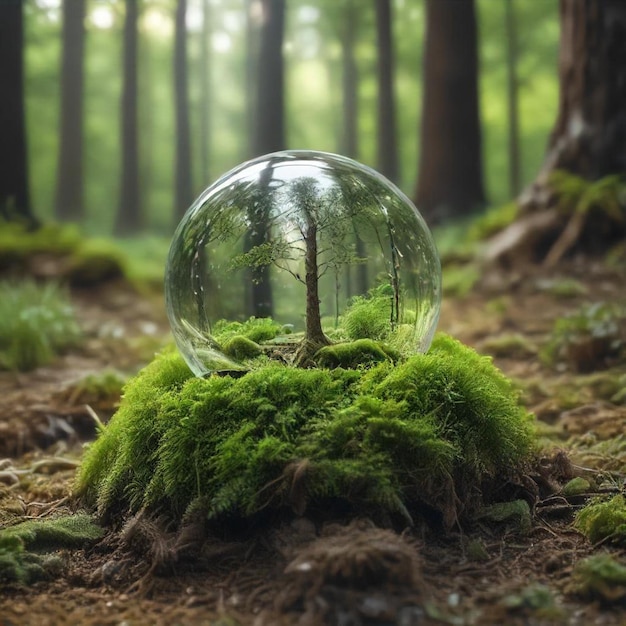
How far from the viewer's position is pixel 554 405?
174 inches

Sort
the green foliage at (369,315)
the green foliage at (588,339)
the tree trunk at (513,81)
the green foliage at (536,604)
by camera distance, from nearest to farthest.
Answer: the green foliage at (536,604) < the green foliage at (369,315) < the green foliage at (588,339) < the tree trunk at (513,81)

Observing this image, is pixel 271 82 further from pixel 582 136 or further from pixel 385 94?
pixel 582 136

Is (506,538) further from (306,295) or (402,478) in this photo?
(306,295)

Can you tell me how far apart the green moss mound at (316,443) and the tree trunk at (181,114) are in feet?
48.8

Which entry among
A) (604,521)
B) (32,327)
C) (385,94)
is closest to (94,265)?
(32,327)

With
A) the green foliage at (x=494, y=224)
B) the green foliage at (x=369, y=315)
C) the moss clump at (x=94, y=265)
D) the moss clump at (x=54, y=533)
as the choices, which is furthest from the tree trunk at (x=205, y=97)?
the moss clump at (x=54, y=533)

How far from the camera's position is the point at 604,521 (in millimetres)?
2549

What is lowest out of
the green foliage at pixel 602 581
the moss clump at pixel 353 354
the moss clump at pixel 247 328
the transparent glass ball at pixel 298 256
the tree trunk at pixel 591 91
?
the green foliage at pixel 602 581

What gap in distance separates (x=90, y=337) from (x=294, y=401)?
16.5ft

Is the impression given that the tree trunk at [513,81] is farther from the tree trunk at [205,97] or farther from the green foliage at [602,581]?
the green foliage at [602,581]

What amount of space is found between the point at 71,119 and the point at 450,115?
10.7m

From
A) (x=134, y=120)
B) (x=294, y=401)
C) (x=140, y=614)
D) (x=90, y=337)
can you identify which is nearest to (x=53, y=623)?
(x=140, y=614)

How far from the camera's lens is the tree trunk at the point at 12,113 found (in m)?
9.83

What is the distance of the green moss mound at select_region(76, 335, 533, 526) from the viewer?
239cm
